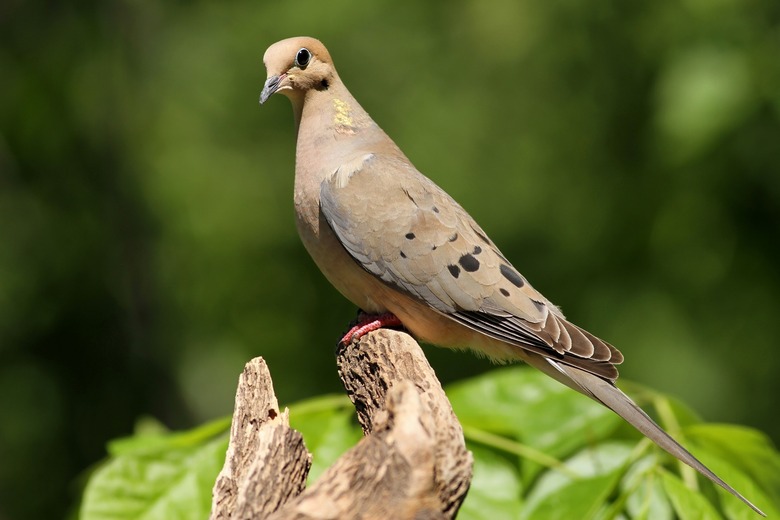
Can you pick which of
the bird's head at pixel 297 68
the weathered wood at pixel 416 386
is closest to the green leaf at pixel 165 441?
the weathered wood at pixel 416 386

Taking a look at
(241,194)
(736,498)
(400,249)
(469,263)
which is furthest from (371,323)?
(241,194)

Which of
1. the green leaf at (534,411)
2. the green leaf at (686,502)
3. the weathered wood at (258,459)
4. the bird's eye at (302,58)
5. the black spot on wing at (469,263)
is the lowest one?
the green leaf at (686,502)

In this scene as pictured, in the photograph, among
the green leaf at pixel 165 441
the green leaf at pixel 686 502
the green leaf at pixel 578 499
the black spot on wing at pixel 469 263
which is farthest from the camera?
the black spot on wing at pixel 469 263

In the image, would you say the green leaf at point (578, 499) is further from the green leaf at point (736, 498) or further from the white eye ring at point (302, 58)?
the white eye ring at point (302, 58)

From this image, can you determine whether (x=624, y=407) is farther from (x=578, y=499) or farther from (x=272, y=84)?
(x=272, y=84)

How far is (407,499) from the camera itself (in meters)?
1.84

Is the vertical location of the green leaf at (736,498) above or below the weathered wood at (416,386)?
below

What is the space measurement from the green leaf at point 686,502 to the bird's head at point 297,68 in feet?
6.08

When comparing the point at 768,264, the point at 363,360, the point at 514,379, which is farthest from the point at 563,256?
the point at 363,360

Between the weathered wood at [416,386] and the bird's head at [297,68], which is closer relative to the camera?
the weathered wood at [416,386]

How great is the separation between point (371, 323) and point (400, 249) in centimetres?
28

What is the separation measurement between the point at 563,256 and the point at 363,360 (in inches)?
157

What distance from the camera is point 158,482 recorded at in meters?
2.64

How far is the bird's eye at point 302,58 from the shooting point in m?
3.43
